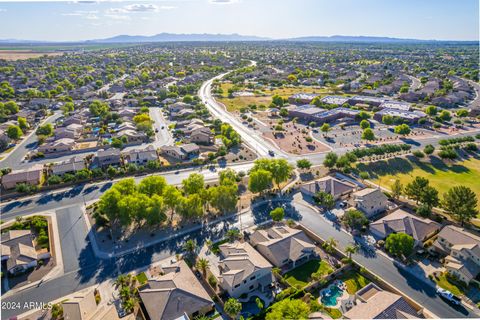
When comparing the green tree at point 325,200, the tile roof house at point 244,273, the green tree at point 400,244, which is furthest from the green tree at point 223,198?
the green tree at point 400,244

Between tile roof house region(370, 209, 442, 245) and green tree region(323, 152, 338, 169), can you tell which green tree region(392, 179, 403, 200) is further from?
green tree region(323, 152, 338, 169)

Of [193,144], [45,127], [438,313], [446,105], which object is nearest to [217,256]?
[438,313]

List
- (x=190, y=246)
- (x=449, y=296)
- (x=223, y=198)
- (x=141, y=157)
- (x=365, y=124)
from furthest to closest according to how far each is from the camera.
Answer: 1. (x=365, y=124)
2. (x=141, y=157)
3. (x=223, y=198)
4. (x=190, y=246)
5. (x=449, y=296)

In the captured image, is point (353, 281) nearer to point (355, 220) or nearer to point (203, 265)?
point (355, 220)

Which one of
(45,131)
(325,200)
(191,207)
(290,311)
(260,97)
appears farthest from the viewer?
(260,97)

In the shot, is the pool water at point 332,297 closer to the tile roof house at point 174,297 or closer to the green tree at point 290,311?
the green tree at point 290,311

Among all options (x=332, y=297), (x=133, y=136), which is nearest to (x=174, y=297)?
(x=332, y=297)

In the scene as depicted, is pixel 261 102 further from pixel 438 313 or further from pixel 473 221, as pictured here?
pixel 438 313

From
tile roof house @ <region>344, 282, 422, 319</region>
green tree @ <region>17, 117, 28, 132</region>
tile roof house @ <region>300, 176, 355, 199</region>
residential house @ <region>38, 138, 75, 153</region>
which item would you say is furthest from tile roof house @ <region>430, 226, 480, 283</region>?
green tree @ <region>17, 117, 28, 132</region>
